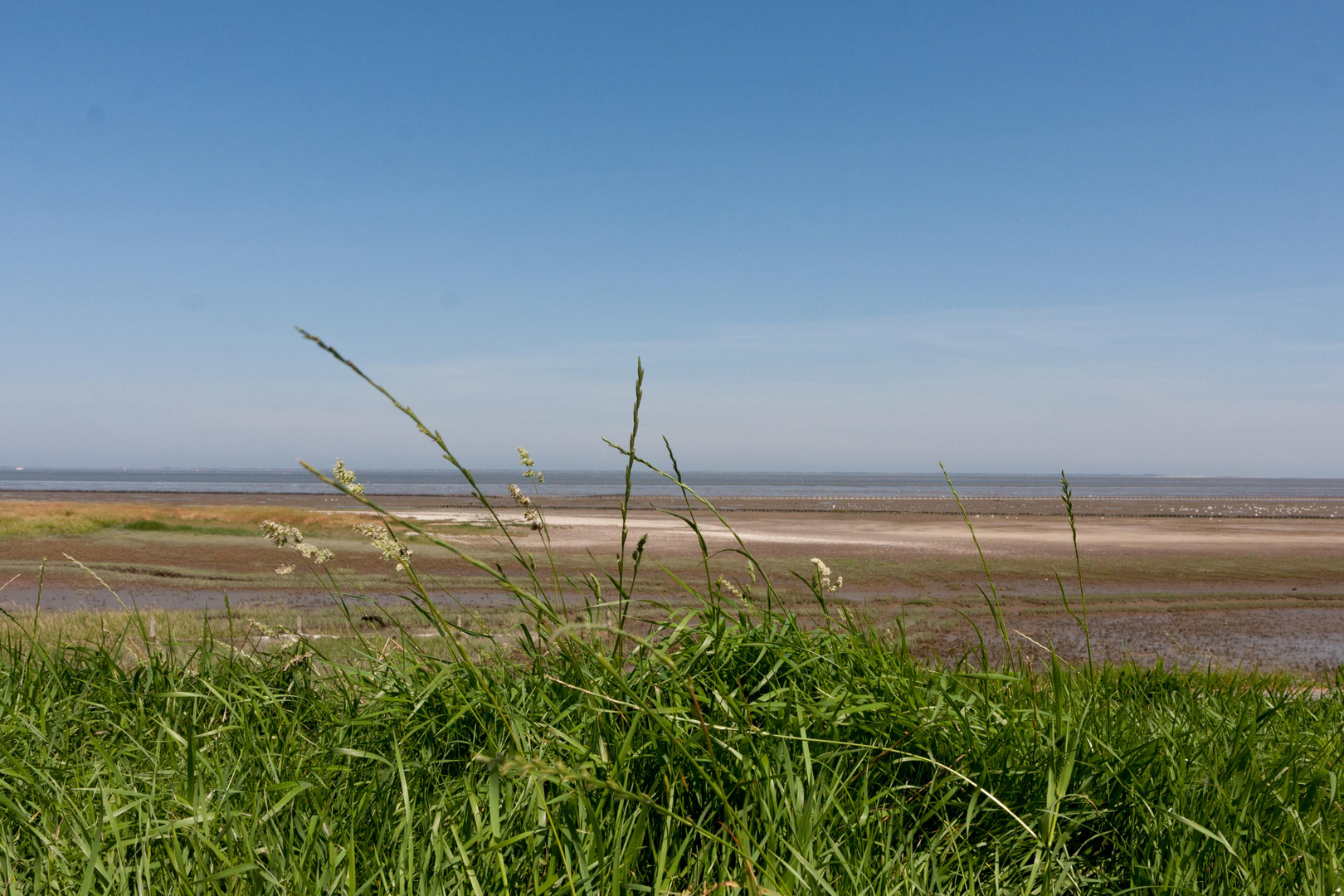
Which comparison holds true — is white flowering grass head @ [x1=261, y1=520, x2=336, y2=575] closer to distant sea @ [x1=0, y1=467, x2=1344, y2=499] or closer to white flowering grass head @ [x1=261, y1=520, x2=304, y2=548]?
white flowering grass head @ [x1=261, y1=520, x2=304, y2=548]

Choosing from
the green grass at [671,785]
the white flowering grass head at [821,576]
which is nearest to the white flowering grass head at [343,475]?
the green grass at [671,785]

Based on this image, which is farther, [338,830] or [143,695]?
[143,695]

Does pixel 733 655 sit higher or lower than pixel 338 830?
higher

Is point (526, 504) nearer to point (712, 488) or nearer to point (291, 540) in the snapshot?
point (291, 540)

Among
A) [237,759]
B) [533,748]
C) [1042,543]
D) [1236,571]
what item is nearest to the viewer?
[533,748]

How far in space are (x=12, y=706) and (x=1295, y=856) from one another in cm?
433

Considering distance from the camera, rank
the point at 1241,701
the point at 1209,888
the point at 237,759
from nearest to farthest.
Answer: the point at 1209,888 < the point at 237,759 < the point at 1241,701

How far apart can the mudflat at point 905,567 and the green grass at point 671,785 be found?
1.68 meters

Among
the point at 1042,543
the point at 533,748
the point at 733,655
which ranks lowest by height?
the point at 1042,543

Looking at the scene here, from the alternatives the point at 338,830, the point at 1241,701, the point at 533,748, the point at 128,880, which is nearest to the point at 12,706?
the point at 128,880

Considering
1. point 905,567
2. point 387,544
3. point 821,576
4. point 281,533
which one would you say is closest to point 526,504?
point 387,544

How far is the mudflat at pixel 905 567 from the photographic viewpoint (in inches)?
567

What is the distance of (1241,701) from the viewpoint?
3.67 meters

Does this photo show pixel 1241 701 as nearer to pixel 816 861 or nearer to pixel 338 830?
pixel 816 861
